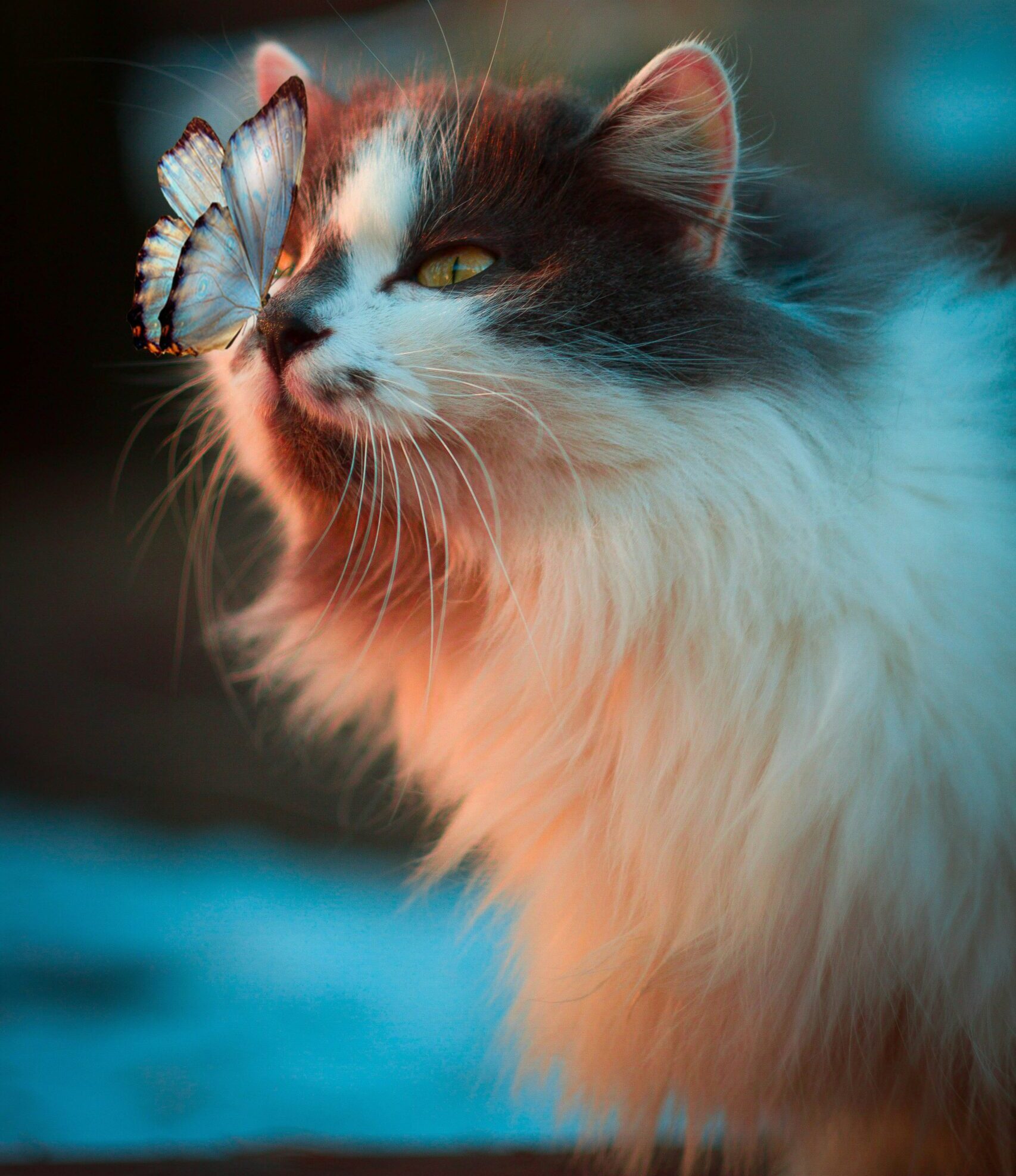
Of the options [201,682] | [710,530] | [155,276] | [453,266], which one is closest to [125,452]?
[201,682]

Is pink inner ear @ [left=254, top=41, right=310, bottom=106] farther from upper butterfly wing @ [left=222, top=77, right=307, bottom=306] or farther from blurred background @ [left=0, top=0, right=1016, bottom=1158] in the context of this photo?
upper butterfly wing @ [left=222, top=77, right=307, bottom=306]

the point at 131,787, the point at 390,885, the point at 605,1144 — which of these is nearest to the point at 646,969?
the point at 605,1144

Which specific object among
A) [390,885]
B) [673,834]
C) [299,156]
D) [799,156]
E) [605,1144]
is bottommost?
[605,1144]

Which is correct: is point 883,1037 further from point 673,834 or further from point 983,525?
point 983,525

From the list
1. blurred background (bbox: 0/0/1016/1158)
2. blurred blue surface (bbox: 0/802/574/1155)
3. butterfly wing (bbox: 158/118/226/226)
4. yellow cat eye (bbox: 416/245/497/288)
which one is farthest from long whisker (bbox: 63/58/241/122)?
blurred blue surface (bbox: 0/802/574/1155)

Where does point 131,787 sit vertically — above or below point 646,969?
above

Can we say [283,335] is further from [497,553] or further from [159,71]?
[159,71]
